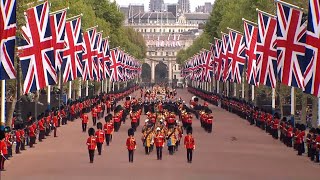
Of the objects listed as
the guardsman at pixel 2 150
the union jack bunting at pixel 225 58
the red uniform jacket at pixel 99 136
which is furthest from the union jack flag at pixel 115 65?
the guardsman at pixel 2 150

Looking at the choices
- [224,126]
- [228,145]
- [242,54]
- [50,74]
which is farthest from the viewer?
[242,54]

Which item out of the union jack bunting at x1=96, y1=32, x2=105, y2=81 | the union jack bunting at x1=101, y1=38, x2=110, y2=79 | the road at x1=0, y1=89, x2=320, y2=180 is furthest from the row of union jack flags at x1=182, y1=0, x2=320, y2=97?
the union jack bunting at x1=101, y1=38, x2=110, y2=79

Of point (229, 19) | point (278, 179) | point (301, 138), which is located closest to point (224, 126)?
point (301, 138)

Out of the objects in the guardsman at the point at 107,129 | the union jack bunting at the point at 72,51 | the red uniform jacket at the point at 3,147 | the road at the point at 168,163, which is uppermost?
the union jack bunting at the point at 72,51

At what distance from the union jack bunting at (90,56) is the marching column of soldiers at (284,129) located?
10.9 metres

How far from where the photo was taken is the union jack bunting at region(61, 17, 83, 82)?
5319cm

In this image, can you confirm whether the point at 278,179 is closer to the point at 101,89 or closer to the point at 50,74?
the point at 50,74

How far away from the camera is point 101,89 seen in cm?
10531

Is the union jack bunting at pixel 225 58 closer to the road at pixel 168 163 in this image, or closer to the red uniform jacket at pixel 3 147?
the road at pixel 168 163

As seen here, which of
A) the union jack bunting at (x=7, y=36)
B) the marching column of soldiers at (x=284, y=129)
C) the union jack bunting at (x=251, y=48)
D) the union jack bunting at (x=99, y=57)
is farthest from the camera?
the union jack bunting at (x=99, y=57)

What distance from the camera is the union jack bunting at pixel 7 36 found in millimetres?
26547

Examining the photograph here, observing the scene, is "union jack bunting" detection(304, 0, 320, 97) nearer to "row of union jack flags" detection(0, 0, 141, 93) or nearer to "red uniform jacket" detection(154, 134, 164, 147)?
"red uniform jacket" detection(154, 134, 164, 147)

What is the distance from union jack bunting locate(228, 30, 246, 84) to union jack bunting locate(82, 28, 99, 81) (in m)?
9.56

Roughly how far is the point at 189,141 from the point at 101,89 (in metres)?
72.8
